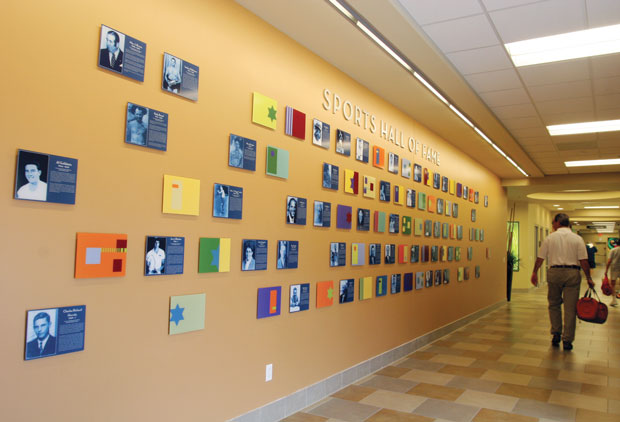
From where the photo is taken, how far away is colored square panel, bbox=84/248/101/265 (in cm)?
269

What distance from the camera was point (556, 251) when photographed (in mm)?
7133

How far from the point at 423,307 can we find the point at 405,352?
939 millimetres

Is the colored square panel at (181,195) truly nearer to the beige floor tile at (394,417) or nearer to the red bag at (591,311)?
the beige floor tile at (394,417)

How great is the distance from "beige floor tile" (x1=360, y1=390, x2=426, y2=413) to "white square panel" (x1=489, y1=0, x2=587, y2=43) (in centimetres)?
351

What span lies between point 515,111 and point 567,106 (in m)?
0.64

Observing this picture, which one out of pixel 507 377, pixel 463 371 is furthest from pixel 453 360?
pixel 507 377

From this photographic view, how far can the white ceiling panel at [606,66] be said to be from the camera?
4.91 metres

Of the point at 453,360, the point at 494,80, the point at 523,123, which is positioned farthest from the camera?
the point at 523,123

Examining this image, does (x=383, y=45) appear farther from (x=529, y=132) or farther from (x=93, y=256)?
(x=529, y=132)

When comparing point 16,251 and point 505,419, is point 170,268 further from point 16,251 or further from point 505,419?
point 505,419

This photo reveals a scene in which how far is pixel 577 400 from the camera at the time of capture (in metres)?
4.78

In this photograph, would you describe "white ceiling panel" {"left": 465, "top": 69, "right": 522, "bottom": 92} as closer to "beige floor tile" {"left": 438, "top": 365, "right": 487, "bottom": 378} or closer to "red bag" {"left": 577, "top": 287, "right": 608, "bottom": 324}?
"red bag" {"left": 577, "top": 287, "right": 608, "bottom": 324}

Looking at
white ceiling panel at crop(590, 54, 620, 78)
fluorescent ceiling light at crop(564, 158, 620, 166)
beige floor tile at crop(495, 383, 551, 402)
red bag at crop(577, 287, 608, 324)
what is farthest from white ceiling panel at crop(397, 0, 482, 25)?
fluorescent ceiling light at crop(564, 158, 620, 166)

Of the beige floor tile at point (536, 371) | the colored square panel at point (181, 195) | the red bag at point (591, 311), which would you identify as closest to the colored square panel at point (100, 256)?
the colored square panel at point (181, 195)
